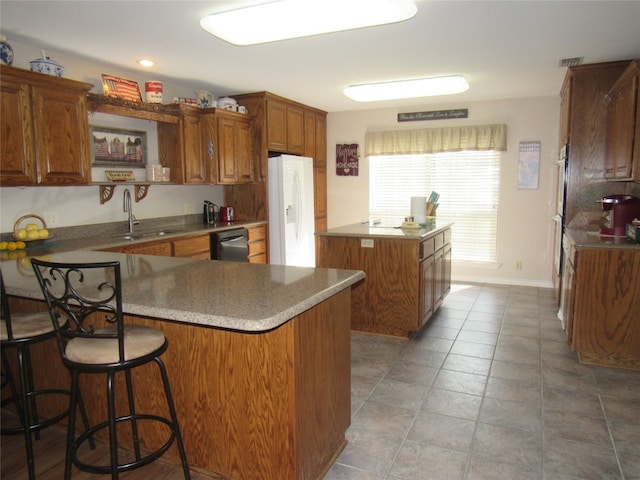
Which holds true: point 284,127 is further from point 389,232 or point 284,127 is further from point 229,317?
point 229,317

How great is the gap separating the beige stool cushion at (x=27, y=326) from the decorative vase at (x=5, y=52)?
6.28 feet

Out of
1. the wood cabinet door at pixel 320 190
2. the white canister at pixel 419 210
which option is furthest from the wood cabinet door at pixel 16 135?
the wood cabinet door at pixel 320 190

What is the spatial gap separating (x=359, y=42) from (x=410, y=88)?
1288 mm

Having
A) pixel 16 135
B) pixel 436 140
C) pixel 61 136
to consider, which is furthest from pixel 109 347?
pixel 436 140

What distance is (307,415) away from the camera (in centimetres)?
179

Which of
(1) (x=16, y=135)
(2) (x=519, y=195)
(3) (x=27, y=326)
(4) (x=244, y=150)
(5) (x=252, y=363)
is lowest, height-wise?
(5) (x=252, y=363)

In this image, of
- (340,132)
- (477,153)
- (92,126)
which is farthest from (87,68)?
(477,153)

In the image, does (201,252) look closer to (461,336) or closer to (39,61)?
(39,61)

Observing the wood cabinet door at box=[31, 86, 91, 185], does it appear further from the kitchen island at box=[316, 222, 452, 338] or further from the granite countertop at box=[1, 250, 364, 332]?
the kitchen island at box=[316, 222, 452, 338]

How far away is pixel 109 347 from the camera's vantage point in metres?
1.59

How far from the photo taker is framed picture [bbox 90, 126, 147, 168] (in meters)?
3.94

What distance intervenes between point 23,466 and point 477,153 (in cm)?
549

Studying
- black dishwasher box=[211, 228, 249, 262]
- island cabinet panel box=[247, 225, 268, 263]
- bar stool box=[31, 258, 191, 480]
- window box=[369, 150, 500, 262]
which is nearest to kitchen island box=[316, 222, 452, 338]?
black dishwasher box=[211, 228, 249, 262]

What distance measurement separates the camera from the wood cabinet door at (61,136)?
3.15 meters
